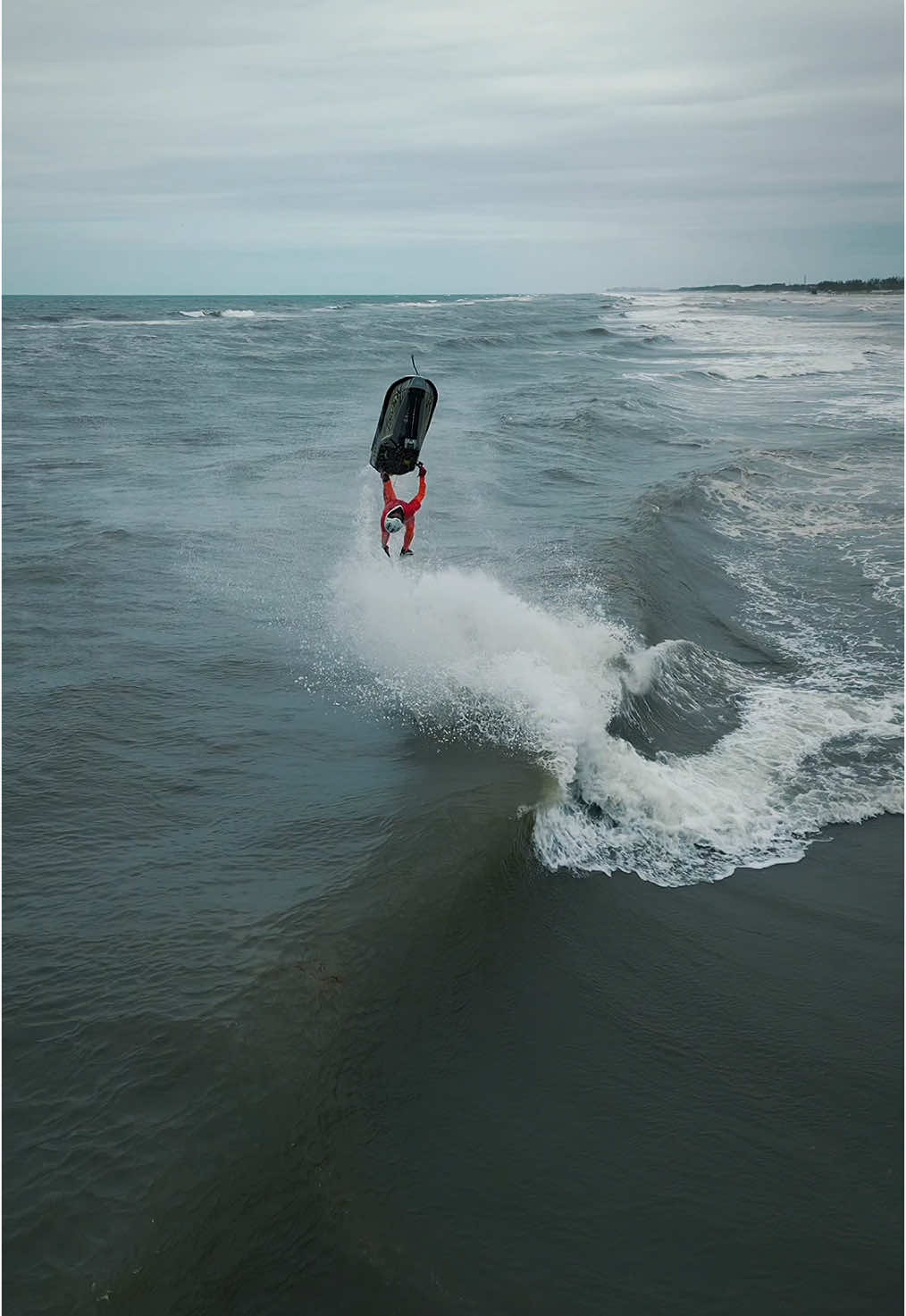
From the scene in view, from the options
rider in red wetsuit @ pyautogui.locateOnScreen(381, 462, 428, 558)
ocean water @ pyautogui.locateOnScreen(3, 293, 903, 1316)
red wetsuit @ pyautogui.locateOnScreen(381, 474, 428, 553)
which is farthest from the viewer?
Answer: red wetsuit @ pyautogui.locateOnScreen(381, 474, 428, 553)

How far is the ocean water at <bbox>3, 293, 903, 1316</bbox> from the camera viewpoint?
5.59 m

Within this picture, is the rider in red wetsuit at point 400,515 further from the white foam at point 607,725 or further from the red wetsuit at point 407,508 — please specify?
the white foam at point 607,725

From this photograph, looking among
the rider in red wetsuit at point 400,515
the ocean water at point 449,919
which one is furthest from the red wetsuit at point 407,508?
the ocean water at point 449,919

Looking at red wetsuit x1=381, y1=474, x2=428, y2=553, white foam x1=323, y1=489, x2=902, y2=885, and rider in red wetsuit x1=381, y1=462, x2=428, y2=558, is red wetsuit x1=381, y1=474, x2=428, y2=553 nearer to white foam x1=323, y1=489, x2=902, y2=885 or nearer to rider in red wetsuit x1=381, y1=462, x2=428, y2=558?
rider in red wetsuit x1=381, y1=462, x2=428, y2=558

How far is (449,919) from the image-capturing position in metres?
7.96

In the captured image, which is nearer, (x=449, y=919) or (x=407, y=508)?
(x=449, y=919)

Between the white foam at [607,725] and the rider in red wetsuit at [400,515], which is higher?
the rider in red wetsuit at [400,515]

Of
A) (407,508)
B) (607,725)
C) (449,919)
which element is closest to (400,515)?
(407,508)

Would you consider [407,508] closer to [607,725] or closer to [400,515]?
[400,515]

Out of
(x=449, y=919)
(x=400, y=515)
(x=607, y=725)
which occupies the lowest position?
(x=449, y=919)

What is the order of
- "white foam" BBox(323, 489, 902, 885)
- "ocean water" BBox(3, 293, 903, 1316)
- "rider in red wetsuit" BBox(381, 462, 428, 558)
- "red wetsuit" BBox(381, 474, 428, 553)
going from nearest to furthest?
"ocean water" BBox(3, 293, 903, 1316), "white foam" BBox(323, 489, 902, 885), "rider in red wetsuit" BBox(381, 462, 428, 558), "red wetsuit" BBox(381, 474, 428, 553)

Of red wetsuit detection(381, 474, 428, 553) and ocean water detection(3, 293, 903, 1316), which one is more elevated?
red wetsuit detection(381, 474, 428, 553)

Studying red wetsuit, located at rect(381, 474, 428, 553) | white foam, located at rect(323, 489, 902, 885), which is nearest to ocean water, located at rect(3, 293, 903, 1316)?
white foam, located at rect(323, 489, 902, 885)

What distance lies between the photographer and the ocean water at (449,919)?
5.59 meters
